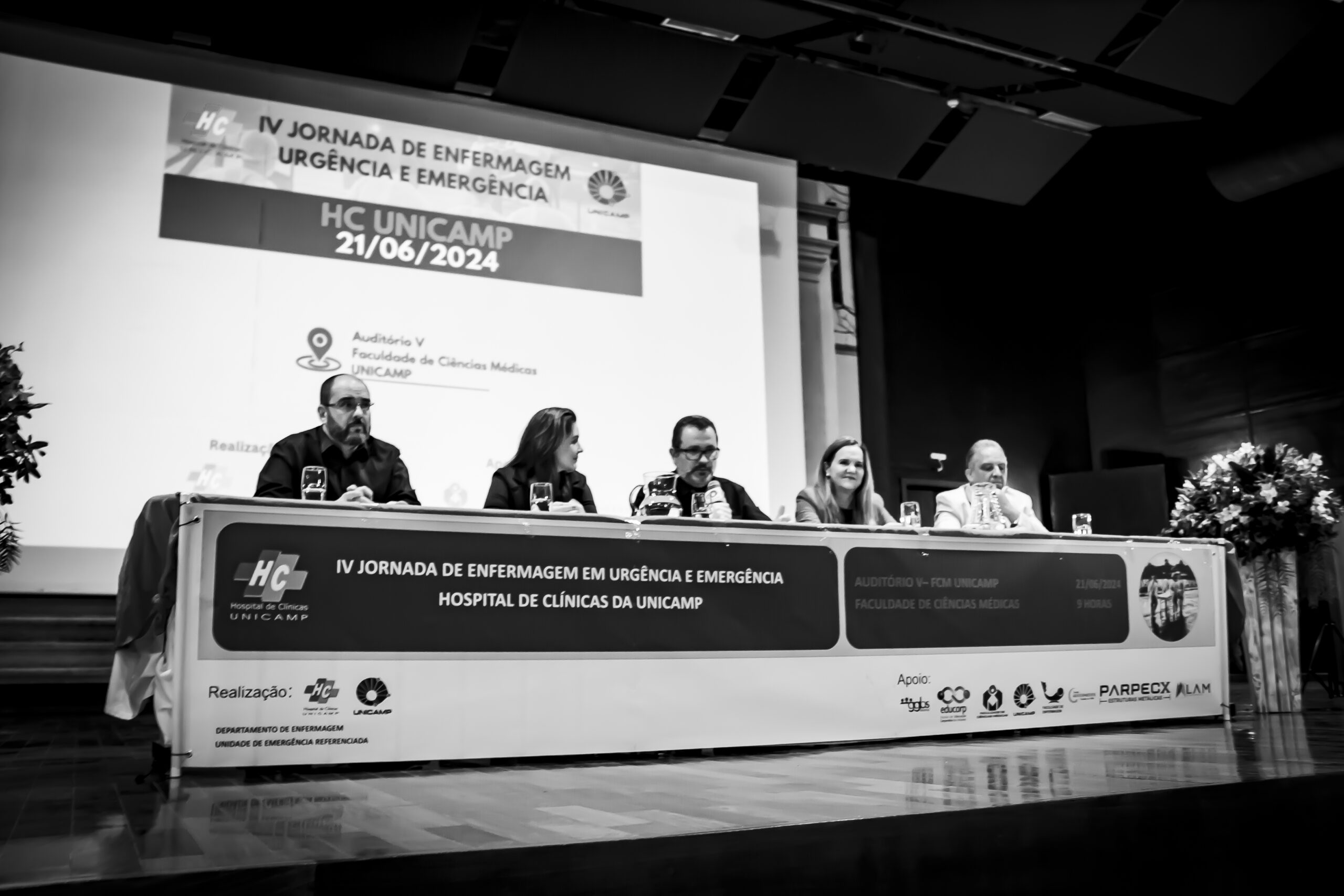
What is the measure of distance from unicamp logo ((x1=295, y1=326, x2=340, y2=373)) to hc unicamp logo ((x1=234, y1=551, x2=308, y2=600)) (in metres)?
2.50

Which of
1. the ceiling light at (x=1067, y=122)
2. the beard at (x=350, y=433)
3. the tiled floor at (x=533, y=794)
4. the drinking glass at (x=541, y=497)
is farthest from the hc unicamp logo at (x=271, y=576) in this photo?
the ceiling light at (x=1067, y=122)

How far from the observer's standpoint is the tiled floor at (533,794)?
4.79 feet

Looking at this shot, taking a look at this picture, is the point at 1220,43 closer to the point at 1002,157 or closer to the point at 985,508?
the point at 1002,157

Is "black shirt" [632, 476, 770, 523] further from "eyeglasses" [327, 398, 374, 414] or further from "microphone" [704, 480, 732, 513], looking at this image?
"eyeglasses" [327, 398, 374, 414]

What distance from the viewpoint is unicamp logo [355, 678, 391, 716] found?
95.8 inches

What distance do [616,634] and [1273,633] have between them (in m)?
2.90

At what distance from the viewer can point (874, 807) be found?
1.73 metres

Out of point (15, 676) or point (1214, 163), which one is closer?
point (15, 676)

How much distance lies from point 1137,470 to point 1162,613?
395 centimetres

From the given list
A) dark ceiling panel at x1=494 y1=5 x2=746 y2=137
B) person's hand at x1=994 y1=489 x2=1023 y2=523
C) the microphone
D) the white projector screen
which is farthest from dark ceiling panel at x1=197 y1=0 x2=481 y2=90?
person's hand at x1=994 y1=489 x2=1023 y2=523

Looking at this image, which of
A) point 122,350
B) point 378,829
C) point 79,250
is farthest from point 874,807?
point 79,250

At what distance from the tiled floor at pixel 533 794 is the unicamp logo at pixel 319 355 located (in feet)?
6.67

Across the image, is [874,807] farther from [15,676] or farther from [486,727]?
[15,676]

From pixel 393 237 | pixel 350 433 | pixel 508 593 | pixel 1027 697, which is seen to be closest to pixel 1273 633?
pixel 1027 697
